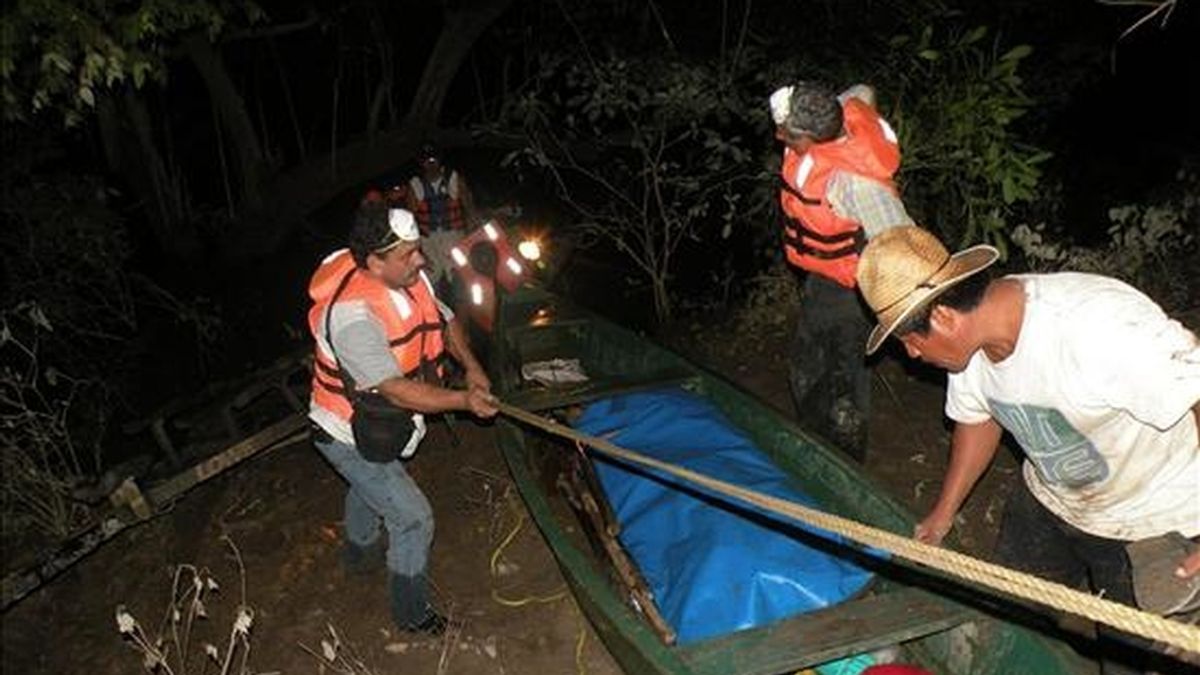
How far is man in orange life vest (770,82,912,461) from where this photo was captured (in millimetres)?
4250

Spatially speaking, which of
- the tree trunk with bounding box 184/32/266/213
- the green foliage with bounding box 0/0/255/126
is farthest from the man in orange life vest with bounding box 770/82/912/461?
the tree trunk with bounding box 184/32/266/213

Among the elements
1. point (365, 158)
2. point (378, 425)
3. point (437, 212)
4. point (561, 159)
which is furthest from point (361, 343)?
point (561, 159)

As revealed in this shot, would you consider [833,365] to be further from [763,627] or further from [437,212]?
[437,212]

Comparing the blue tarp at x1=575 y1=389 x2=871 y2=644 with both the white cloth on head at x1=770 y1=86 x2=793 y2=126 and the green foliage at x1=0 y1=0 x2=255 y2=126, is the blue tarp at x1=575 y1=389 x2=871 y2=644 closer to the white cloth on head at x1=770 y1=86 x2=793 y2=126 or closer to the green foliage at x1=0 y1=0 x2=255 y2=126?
the white cloth on head at x1=770 y1=86 x2=793 y2=126

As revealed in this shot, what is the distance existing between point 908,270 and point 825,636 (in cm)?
160

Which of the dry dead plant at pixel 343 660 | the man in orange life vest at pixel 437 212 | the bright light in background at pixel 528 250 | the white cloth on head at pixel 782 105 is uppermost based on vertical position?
the white cloth on head at pixel 782 105

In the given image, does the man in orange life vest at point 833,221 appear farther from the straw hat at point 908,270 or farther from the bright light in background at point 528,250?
the bright light in background at point 528,250

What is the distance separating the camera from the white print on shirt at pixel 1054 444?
8.63 ft

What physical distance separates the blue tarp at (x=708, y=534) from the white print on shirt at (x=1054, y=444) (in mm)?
1222

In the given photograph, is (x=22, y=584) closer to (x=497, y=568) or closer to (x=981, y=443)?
(x=497, y=568)

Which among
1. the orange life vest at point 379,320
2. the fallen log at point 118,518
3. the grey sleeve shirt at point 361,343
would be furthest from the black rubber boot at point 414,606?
the fallen log at point 118,518

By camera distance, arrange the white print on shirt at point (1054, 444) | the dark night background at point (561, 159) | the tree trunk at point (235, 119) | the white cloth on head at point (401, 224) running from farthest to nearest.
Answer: the tree trunk at point (235, 119) → the dark night background at point (561, 159) → the white cloth on head at point (401, 224) → the white print on shirt at point (1054, 444)

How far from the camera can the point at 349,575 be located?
552cm

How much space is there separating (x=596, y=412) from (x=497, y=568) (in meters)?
1.13
